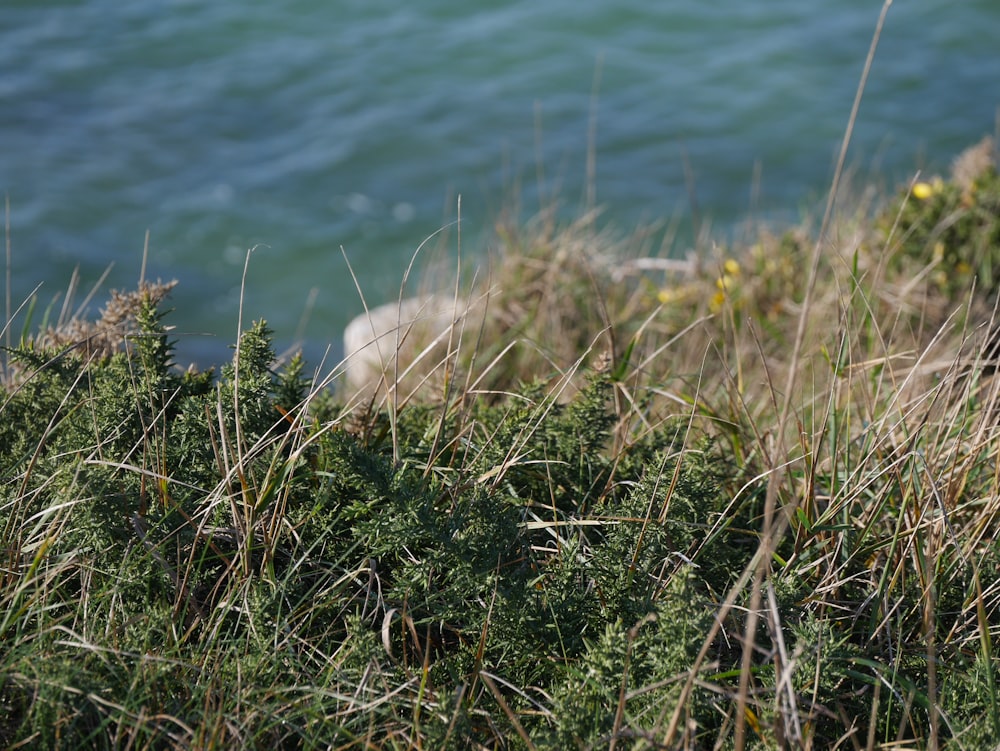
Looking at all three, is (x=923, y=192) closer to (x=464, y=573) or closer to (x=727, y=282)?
(x=727, y=282)

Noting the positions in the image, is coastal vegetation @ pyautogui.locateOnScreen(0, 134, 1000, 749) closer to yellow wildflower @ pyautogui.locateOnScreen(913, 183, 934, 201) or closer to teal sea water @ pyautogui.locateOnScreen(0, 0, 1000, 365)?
yellow wildflower @ pyautogui.locateOnScreen(913, 183, 934, 201)

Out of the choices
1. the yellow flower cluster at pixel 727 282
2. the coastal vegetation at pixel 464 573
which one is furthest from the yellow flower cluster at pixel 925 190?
the coastal vegetation at pixel 464 573

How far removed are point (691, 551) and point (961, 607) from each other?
1.95ft

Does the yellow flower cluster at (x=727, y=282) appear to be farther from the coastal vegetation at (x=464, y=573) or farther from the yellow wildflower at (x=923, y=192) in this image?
the coastal vegetation at (x=464, y=573)

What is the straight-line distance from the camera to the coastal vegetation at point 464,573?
171 cm

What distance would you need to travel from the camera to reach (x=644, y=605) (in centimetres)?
188

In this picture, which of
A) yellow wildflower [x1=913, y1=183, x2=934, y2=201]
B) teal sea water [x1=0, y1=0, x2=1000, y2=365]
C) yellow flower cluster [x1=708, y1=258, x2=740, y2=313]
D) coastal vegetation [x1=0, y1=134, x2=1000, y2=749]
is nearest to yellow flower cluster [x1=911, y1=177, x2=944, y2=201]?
yellow wildflower [x1=913, y1=183, x2=934, y2=201]

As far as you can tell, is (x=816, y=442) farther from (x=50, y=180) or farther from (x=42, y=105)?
(x=42, y=105)

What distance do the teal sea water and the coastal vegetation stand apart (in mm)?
4360

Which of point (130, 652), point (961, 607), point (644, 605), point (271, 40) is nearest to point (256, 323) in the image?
point (130, 652)

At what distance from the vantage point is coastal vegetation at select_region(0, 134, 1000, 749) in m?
1.71

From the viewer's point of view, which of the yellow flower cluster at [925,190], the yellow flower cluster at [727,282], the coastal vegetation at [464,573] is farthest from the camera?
the yellow flower cluster at [925,190]

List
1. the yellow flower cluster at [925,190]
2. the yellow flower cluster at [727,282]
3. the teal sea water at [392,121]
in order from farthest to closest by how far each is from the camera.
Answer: the teal sea water at [392,121]
the yellow flower cluster at [925,190]
the yellow flower cluster at [727,282]

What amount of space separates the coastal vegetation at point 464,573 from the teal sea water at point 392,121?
436 centimetres
